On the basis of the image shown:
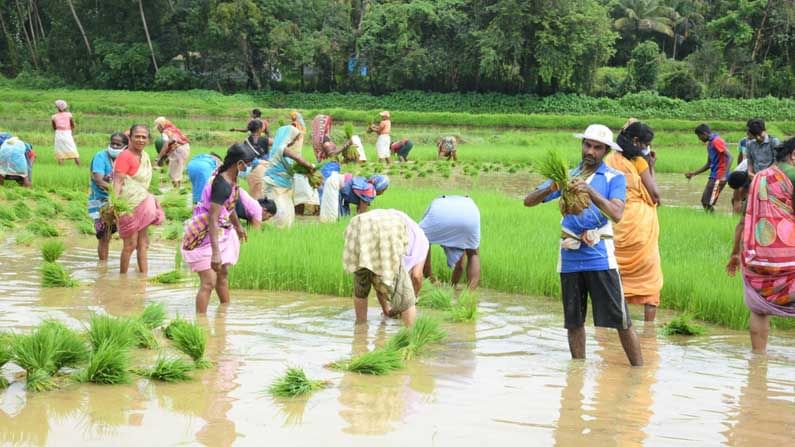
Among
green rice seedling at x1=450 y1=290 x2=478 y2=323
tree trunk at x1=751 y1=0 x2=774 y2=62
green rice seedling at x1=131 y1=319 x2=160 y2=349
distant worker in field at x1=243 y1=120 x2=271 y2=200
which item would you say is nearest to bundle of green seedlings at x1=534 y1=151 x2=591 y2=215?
green rice seedling at x1=450 y1=290 x2=478 y2=323

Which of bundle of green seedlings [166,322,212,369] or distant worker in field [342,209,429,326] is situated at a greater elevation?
distant worker in field [342,209,429,326]

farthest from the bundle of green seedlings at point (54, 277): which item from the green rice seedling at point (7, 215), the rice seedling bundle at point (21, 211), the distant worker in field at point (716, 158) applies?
the distant worker in field at point (716, 158)

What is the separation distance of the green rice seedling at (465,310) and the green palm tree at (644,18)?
4210 centimetres

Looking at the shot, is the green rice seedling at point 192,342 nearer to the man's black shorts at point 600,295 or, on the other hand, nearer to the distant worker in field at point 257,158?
the man's black shorts at point 600,295

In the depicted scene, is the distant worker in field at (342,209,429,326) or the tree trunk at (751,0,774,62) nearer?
the distant worker in field at (342,209,429,326)

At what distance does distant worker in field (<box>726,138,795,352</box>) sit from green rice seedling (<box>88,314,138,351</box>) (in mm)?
3783

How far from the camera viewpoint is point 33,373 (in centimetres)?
482

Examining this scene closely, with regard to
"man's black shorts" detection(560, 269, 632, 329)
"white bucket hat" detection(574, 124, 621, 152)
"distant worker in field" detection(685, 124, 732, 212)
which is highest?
"white bucket hat" detection(574, 124, 621, 152)

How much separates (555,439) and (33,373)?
261cm

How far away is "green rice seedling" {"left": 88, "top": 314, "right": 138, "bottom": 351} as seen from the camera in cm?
524

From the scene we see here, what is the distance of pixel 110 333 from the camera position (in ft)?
17.5

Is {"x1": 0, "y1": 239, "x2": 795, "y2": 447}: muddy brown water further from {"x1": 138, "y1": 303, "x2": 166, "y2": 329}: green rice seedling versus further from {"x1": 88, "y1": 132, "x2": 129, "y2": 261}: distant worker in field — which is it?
{"x1": 88, "y1": 132, "x2": 129, "y2": 261}: distant worker in field

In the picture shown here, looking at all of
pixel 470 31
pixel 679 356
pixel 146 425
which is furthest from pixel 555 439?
pixel 470 31

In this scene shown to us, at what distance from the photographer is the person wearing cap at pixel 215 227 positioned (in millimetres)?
6926
